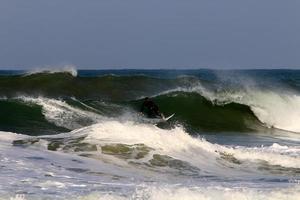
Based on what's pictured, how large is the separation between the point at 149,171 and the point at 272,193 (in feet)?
11.0

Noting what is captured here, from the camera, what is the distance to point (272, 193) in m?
8.64

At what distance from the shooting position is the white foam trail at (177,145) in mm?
13297

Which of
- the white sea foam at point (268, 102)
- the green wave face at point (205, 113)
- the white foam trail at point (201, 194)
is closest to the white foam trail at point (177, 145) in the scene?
the white foam trail at point (201, 194)

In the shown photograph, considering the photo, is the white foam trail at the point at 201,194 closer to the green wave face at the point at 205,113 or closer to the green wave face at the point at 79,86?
the green wave face at the point at 205,113

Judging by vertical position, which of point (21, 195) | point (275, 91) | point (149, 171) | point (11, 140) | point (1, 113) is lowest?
point (21, 195)

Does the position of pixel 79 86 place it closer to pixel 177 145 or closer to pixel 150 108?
pixel 150 108

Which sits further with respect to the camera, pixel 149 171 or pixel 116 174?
pixel 149 171

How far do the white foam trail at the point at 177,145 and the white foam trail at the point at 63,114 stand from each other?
6815 millimetres

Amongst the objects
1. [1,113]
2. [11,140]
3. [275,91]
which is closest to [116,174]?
[11,140]

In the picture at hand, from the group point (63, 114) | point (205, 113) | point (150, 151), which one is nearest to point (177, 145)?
point (150, 151)

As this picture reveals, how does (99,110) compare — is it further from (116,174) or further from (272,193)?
(272,193)

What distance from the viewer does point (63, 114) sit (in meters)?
22.4

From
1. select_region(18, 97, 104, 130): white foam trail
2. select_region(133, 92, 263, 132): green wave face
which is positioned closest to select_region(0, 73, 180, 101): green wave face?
select_region(133, 92, 263, 132): green wave face

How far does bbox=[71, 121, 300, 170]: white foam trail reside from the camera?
13297 millimetres
